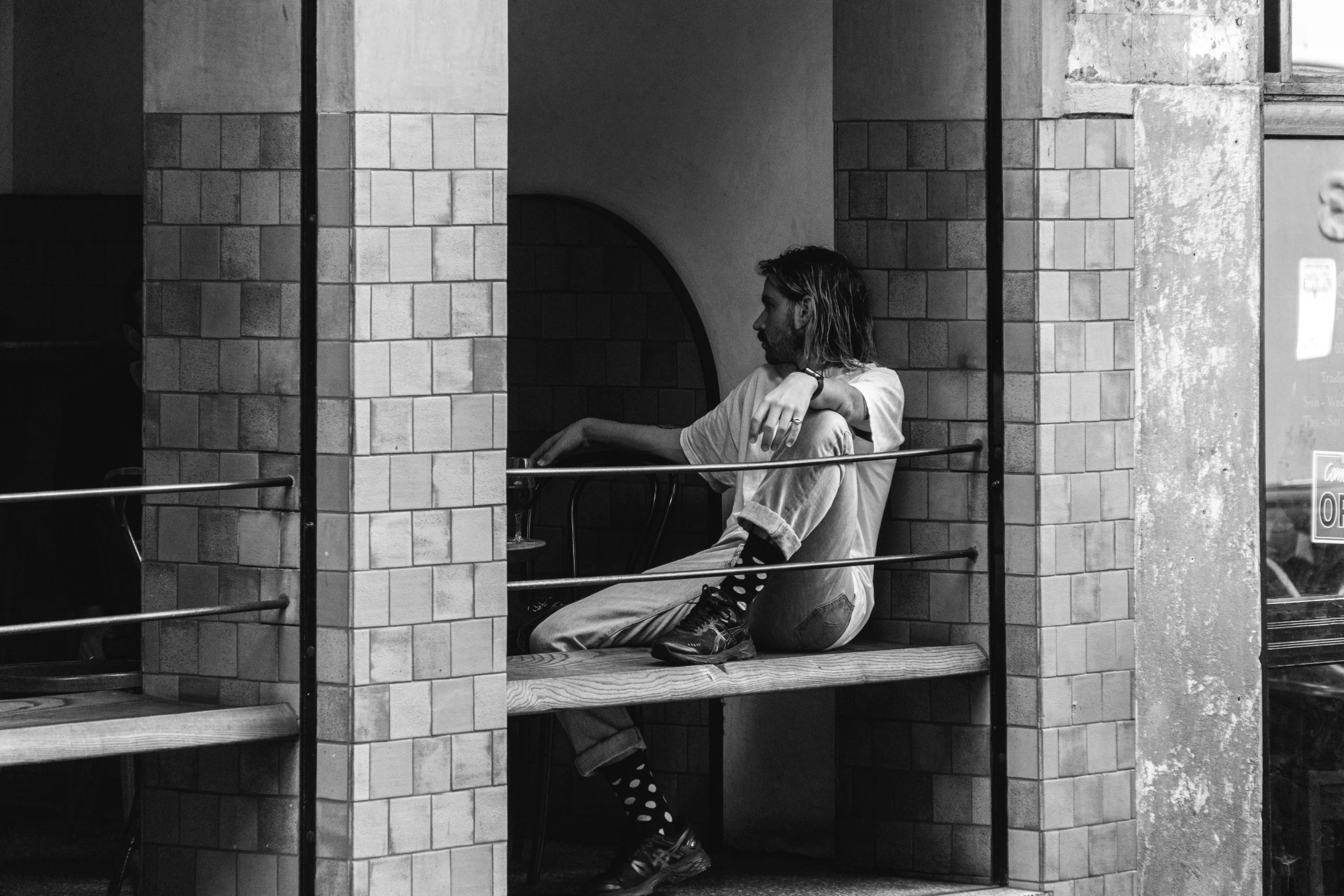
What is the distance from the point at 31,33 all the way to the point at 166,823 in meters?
3.82

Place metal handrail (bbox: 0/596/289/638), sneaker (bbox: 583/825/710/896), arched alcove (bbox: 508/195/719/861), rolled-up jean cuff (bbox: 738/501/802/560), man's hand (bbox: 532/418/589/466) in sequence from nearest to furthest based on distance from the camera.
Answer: metal handrail (bbox: 0/596/289/638) → rolled-up jean cuff (bbox: 738/501/802/560) → sneaker (bbox: 583/825/710/896) → man's hand (bbox: 532/418/589/466) → arched alcove (bbox: 508/195/719/861)

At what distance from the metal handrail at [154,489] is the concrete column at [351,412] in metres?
0.05

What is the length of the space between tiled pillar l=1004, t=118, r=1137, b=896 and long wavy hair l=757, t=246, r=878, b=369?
39 centimetres

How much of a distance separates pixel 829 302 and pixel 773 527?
65 centimetres

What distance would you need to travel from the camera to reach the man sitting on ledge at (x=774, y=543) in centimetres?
546

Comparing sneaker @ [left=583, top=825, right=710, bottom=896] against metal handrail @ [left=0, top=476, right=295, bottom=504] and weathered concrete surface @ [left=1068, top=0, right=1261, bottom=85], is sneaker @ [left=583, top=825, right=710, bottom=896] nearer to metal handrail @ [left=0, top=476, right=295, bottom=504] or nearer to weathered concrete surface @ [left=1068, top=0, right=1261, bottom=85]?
metal handrail @ [left=0, top=476, right=295, bottom=504]

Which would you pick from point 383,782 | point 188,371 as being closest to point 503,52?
point 188,371

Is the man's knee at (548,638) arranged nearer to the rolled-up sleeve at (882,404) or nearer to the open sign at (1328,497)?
the rolled-up sleeve at (882,404)

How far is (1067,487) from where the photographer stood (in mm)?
5598

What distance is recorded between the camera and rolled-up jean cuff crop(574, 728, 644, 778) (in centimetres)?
550

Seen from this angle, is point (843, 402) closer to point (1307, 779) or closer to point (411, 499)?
point (411, 499)

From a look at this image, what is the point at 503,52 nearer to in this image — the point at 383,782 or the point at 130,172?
the point at 383,782

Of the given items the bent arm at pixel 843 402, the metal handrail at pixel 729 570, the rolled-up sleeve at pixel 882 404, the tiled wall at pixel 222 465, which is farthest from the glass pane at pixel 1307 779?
the tiled wall at pixel 222 465

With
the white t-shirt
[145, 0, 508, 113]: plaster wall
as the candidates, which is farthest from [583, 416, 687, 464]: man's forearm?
[145, 0, 508, 113]: plaster wall
